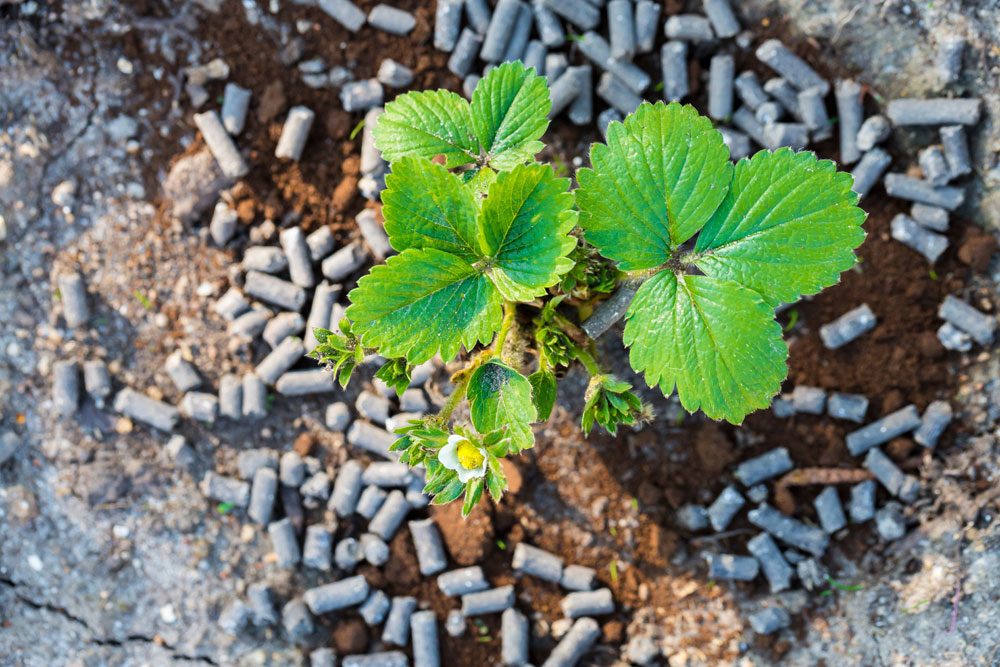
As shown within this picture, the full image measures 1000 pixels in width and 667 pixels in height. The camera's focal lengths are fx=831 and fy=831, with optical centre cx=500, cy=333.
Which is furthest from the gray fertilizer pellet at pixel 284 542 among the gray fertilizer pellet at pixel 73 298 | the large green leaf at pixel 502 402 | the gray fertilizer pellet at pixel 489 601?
the large green leaf at pixel 502 402

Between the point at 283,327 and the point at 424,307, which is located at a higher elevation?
the point at 424,307

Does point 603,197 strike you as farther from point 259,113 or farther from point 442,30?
point 259,113

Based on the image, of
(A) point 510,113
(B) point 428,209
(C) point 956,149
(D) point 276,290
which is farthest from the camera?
(D) point 276,290

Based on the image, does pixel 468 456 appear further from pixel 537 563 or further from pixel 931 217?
pixel 931 217

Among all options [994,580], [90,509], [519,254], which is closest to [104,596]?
[90,509]

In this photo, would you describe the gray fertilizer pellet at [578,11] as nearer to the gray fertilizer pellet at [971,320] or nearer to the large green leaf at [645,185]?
the large green leaf at [645,185]

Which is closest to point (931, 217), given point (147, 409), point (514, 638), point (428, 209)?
point (428, 209)
